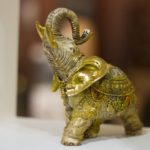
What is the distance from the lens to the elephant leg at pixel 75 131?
670 mm

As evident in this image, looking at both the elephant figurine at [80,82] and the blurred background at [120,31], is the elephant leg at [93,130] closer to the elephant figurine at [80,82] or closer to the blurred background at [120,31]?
the elephant figurine at [80,82]

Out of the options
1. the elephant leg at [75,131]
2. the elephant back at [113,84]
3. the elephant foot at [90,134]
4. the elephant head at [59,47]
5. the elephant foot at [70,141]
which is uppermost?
the elephant head at [59,47]

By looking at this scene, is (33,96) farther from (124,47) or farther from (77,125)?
(77,125)

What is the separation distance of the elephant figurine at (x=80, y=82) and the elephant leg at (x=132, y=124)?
0.14 ft

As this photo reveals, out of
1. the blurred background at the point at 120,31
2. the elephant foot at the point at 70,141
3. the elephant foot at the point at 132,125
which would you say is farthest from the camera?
the blurred background at the point at 120,31

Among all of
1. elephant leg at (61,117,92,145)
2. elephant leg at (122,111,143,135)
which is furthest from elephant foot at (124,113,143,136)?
elephant leg at (61,117,92,145)

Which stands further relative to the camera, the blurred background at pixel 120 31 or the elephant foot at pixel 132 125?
the blurred background at pixel 120 31

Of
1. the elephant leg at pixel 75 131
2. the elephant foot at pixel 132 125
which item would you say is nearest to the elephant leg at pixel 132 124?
the elephant foot at pixel 132 125

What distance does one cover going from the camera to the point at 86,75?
68cm

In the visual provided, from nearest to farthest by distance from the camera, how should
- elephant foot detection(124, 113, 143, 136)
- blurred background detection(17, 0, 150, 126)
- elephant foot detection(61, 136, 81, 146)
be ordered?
elephant foot detection(61, 136, 81, 146) → elephant foot detection(124, 113, 143, 136) → blurred background detection(17, 0, 150, 126)

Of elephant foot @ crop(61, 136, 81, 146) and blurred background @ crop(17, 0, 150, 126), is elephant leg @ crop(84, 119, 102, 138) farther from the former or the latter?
blurred background @ crop(17, 0, 150, 126)

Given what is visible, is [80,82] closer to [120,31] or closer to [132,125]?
[132,125]

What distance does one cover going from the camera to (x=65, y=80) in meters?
0.71

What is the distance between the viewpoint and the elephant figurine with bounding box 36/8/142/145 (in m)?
0.68
